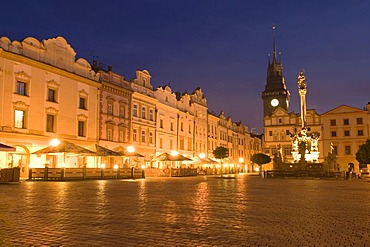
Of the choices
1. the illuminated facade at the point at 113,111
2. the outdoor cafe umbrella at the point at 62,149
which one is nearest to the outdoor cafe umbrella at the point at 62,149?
the outdoor cafe umbrella at the point at 62,149

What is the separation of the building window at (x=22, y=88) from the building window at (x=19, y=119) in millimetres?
1623

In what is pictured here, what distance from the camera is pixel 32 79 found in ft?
112

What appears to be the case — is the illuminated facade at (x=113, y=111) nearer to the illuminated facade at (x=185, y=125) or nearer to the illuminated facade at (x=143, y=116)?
Result: the illuminated facade at (x=143, y=116)

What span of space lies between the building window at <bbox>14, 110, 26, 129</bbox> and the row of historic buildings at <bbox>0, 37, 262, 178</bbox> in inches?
3.2

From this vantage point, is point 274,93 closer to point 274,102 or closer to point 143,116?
point 274,102

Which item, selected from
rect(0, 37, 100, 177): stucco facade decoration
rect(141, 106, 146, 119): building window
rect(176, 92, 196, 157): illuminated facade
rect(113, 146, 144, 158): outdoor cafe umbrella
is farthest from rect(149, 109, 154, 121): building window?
rect(0, 37, 100, 177): stucco facade decoration

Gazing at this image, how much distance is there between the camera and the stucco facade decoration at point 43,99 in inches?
1248

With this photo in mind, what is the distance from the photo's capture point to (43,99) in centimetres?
3525

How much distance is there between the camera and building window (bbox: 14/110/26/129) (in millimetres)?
32281

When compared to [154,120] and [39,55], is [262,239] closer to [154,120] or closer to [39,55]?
[39,55]

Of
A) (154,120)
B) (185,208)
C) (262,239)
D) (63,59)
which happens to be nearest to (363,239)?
(262,239)

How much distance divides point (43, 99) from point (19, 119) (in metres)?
3.26

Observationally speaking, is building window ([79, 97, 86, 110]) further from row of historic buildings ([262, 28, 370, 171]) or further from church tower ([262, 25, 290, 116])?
church tower ([262, 25, 290, 116])

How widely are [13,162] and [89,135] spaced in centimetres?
910
